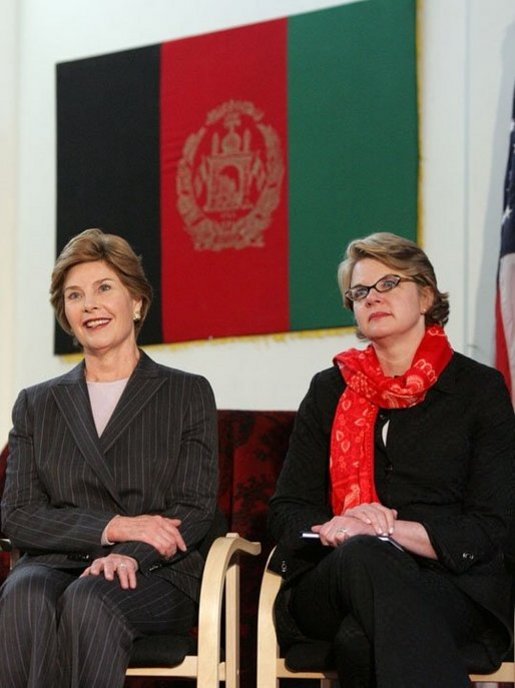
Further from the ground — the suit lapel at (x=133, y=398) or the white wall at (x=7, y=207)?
the white wall at (x=7, y=207)

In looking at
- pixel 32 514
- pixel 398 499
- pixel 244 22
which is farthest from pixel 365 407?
pixel 244 22

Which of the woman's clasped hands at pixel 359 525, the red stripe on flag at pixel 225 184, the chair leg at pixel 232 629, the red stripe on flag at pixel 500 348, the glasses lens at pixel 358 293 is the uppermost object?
the red stripe on flag at pixel 225 184

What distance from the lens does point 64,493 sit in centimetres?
290

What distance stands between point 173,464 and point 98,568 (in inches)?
13.4

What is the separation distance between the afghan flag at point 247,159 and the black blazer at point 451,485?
1213 mm

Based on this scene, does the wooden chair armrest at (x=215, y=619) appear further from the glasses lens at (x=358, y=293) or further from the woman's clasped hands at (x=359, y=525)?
the glasses lens at (x=358, y=293)

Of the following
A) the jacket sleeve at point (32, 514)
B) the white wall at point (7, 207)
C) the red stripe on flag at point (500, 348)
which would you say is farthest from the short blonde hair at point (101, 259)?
the white wall at point (7, 207)

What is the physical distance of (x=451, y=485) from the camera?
2.78m

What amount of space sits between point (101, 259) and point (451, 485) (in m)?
1.01

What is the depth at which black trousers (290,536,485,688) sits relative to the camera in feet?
7.64

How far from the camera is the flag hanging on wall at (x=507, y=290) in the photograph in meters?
3.61

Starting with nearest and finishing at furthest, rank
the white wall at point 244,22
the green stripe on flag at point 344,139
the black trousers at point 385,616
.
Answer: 1. the black trousers at point 385,616
2. the white wall at point 244,22
3. the green stripe on flag at point 344,139

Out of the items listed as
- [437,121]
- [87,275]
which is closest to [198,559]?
[87,275]

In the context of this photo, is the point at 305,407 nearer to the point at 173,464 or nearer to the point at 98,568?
the point at 173,464
